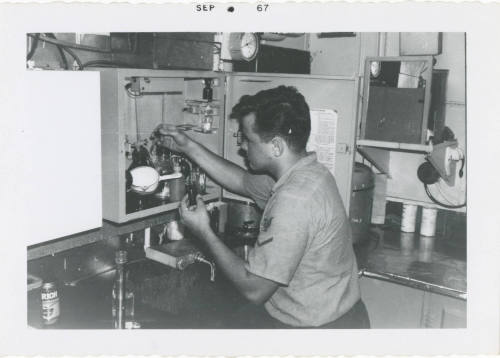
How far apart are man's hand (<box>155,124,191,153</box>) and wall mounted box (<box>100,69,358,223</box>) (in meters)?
0.06

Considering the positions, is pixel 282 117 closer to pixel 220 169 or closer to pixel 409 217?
pixel 220 169

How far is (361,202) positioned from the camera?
8.13ft

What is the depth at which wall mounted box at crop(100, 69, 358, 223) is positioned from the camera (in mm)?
1831

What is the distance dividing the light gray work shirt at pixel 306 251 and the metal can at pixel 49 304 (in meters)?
0.66

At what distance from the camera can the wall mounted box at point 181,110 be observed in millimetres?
1831

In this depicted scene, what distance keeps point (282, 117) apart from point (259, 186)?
1.84 ft

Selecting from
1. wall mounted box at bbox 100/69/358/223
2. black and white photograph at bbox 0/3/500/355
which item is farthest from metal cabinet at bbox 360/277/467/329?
wall mounted box at bbox 100/69/358/223

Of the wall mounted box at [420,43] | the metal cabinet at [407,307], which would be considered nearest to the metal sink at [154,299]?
the metal cabinet at [407,307]

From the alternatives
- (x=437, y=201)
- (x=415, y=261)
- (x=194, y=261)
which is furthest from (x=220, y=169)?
(x=437, y=201)

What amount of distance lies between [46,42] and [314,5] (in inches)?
39.3
